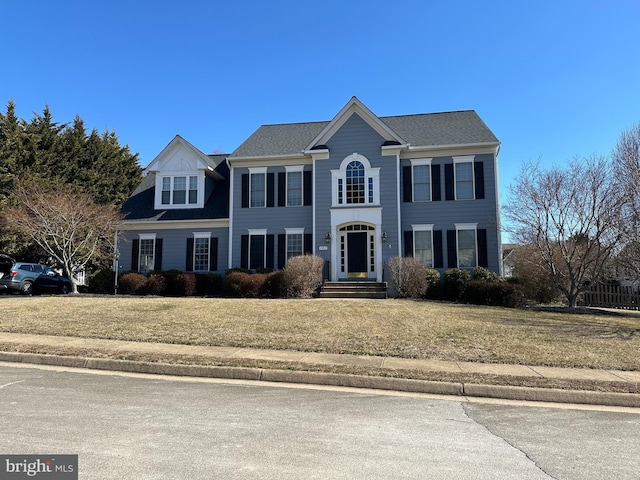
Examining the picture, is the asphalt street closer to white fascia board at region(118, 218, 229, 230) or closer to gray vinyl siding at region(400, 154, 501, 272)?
gray vinyl siding at region(400, 154, 501, 272)

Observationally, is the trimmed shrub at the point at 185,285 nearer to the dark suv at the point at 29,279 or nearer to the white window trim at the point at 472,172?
the dark suv at the point at 29,279

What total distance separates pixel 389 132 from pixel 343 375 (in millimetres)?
15112

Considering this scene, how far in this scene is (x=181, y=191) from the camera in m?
22.9

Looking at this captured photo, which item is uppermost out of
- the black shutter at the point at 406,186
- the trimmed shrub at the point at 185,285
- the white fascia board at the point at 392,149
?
the white fascia board at the point at 392,149

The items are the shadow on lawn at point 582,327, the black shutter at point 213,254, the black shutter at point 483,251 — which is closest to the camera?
the shadow on lawn at point 582,327

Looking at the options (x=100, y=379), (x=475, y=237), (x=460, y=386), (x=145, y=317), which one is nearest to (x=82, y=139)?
(x=145, y=317)

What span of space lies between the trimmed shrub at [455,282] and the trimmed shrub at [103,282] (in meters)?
15.5

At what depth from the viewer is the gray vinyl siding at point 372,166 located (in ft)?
65.0

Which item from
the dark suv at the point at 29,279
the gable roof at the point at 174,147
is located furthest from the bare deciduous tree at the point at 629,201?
the dark suv at the point at 29,279

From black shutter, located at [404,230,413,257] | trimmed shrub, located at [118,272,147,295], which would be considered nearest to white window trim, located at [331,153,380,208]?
black shutter, located at [404,230,413,257]

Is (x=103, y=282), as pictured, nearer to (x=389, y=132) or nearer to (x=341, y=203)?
(x=341, y=203)

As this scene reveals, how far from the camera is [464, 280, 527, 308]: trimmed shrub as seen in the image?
1603 centimetres

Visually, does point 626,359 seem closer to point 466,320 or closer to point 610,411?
point 610,411

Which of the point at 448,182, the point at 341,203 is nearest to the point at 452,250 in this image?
the point at 448,182
